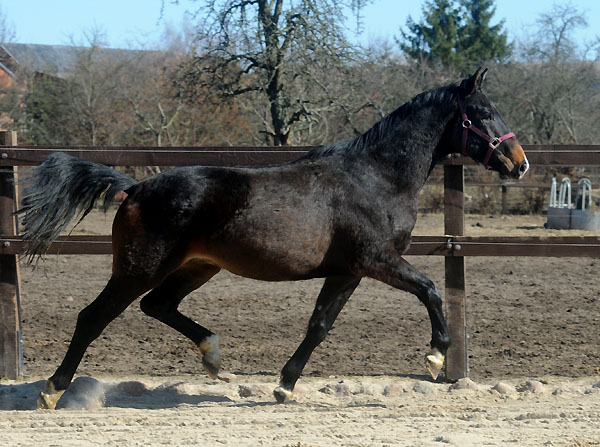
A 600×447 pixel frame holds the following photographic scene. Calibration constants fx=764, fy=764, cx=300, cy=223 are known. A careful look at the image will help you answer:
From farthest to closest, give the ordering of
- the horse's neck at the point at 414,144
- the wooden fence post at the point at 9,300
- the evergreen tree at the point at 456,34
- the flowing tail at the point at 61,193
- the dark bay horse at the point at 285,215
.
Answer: the evergreen tree at the point at 456,34 < the wooden fence post at the point at 9,300 < the horse's neck at the point at 414,144 < the flowing tail at the point at 61,193 < the dark bay horse at the point at 285,215

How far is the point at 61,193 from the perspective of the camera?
4.79m

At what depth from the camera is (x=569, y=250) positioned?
5473mm

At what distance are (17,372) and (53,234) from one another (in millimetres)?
1431

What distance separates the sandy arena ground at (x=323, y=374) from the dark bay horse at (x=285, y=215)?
37 centimetres

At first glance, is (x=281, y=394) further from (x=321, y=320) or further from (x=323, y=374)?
(x=323, y=374)

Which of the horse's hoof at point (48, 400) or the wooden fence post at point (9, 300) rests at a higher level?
the wooden fence post at point (9, 300)

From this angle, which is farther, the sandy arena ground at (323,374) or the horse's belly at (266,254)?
the horse's belly at (266,254)

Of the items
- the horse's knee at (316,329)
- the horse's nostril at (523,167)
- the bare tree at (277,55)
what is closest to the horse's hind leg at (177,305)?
the horse's knee at (316,329)

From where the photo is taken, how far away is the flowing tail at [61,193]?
479cm

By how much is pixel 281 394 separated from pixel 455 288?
1.59m

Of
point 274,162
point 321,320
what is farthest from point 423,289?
point 274,162

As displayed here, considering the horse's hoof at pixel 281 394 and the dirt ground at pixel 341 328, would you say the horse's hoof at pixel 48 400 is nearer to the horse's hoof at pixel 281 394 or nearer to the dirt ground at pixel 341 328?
the dirt ground at pixel 341 328

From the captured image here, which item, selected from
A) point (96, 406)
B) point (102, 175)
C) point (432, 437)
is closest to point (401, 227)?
point (432, 437)

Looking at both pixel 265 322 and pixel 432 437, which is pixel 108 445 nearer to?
pixel 432 437
